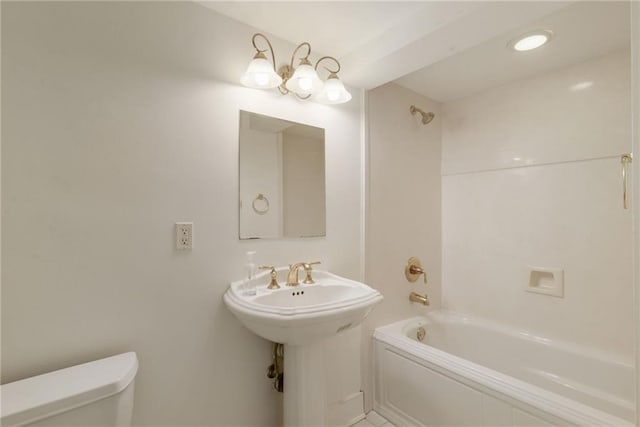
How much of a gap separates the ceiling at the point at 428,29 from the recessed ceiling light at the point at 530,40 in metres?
0.04

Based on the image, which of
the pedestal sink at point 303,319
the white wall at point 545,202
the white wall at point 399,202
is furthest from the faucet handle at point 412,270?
the pedestal sink at point 303,319

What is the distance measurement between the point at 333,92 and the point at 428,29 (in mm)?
515

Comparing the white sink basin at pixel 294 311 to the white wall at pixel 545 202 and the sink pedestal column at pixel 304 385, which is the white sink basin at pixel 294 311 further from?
the white wall at pixel 545 202

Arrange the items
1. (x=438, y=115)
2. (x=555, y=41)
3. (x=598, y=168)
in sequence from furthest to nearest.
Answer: (x=438, y=115), (x=598, y=168), (x=555, y=41)

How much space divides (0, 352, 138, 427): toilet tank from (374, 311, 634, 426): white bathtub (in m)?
1.40

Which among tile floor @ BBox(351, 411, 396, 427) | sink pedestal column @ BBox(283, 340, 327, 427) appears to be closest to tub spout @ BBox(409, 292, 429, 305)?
tile floor @ BBox(351, 411, 396, 427)

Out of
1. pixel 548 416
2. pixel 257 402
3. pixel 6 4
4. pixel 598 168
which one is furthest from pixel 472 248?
pixel 6 4

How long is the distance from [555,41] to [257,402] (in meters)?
2.49

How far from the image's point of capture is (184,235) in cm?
123

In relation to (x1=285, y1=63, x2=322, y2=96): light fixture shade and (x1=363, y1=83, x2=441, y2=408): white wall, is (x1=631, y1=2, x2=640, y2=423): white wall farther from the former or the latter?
(x1=363, y1=83, x2=441, y2=408): white wall

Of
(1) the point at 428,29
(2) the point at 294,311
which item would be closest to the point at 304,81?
(1) the point at 428,29

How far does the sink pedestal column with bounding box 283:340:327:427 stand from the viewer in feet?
4.33

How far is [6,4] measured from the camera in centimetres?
93

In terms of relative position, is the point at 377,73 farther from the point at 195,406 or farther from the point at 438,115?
the point at 195,406
